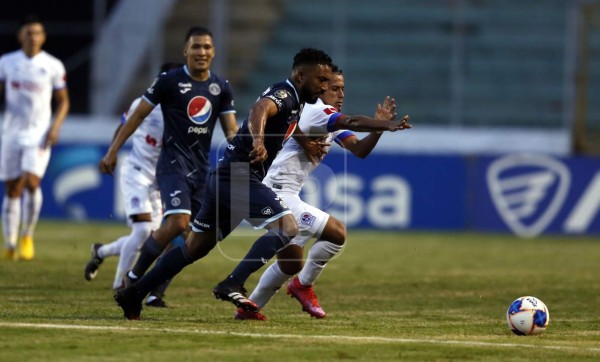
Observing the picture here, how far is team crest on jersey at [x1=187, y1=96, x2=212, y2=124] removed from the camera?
34.3ft

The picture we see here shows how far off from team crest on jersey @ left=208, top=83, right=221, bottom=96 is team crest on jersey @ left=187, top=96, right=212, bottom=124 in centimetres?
10

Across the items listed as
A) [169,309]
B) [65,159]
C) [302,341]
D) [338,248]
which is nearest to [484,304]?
[338,248]

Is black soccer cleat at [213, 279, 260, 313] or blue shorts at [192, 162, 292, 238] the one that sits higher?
blue shorts at [192, 162, 292, 238]

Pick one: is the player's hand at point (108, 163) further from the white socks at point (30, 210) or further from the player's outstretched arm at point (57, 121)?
the white socks at point (30, 210)

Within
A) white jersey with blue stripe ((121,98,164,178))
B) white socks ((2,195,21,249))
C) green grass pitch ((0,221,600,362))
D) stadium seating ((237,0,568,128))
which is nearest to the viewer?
green grass pitch ((0,221,600,362))

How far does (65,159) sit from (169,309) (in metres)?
13.1

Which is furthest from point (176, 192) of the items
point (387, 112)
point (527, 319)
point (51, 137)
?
point (51, 137)

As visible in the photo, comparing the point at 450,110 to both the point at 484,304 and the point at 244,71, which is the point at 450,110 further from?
the point at 484,304

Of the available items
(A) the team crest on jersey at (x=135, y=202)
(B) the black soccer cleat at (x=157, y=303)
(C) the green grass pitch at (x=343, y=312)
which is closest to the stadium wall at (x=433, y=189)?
(C) the green grass pitch at (x=343, y=312)

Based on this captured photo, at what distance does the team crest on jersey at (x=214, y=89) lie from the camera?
416 inches

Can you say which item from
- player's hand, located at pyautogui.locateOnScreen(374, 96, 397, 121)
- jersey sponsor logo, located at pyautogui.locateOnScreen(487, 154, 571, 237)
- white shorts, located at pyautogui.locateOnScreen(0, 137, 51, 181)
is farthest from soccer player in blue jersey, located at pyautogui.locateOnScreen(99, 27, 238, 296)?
jersey sponsor logo, located at pyautogui.locateOnScreen(487, 154, 571, 237)

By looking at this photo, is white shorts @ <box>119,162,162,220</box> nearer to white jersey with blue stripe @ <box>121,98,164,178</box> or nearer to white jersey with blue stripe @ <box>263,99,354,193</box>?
white jersey with blue stripe @ <box>121,98,164,178</box>

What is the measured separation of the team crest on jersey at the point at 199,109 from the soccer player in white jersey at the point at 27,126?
15.7 ft

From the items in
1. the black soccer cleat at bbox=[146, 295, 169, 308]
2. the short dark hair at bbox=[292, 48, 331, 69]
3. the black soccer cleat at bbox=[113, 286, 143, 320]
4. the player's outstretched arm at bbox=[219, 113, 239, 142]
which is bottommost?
the black soccer cleat at bbox=[146, 295, 169, 308]
